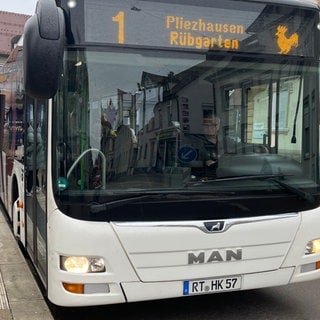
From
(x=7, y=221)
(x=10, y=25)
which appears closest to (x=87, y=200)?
(x=7, y=221)

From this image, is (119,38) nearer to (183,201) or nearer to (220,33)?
(220,33)

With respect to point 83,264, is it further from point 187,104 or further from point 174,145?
point 187,104

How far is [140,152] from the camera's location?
401 cm

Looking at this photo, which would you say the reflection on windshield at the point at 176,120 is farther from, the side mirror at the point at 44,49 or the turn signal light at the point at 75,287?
the turn signal light at the point at 75,287

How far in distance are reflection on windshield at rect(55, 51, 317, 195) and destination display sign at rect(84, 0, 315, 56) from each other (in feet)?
0.42

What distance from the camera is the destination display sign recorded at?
388cm

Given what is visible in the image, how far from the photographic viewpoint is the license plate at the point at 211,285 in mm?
4082

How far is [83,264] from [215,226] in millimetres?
1063

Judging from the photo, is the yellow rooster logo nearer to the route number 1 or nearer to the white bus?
the white bus

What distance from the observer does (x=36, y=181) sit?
4.78m

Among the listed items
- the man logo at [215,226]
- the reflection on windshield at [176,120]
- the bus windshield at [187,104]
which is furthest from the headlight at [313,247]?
the man logo at [215,226]

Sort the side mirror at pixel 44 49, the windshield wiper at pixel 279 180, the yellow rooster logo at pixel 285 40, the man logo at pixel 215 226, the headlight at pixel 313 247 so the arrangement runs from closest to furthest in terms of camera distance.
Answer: the side mirror at pixel 44 49, the man logo at pixel 215 226, the windshield wiper at pixel 279 180, the yellow rooster logo at pixel 285 40, the headlight at pixel 313 247

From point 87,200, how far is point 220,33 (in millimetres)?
1704

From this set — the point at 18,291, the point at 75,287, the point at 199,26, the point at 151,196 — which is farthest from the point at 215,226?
the point at 18,291
